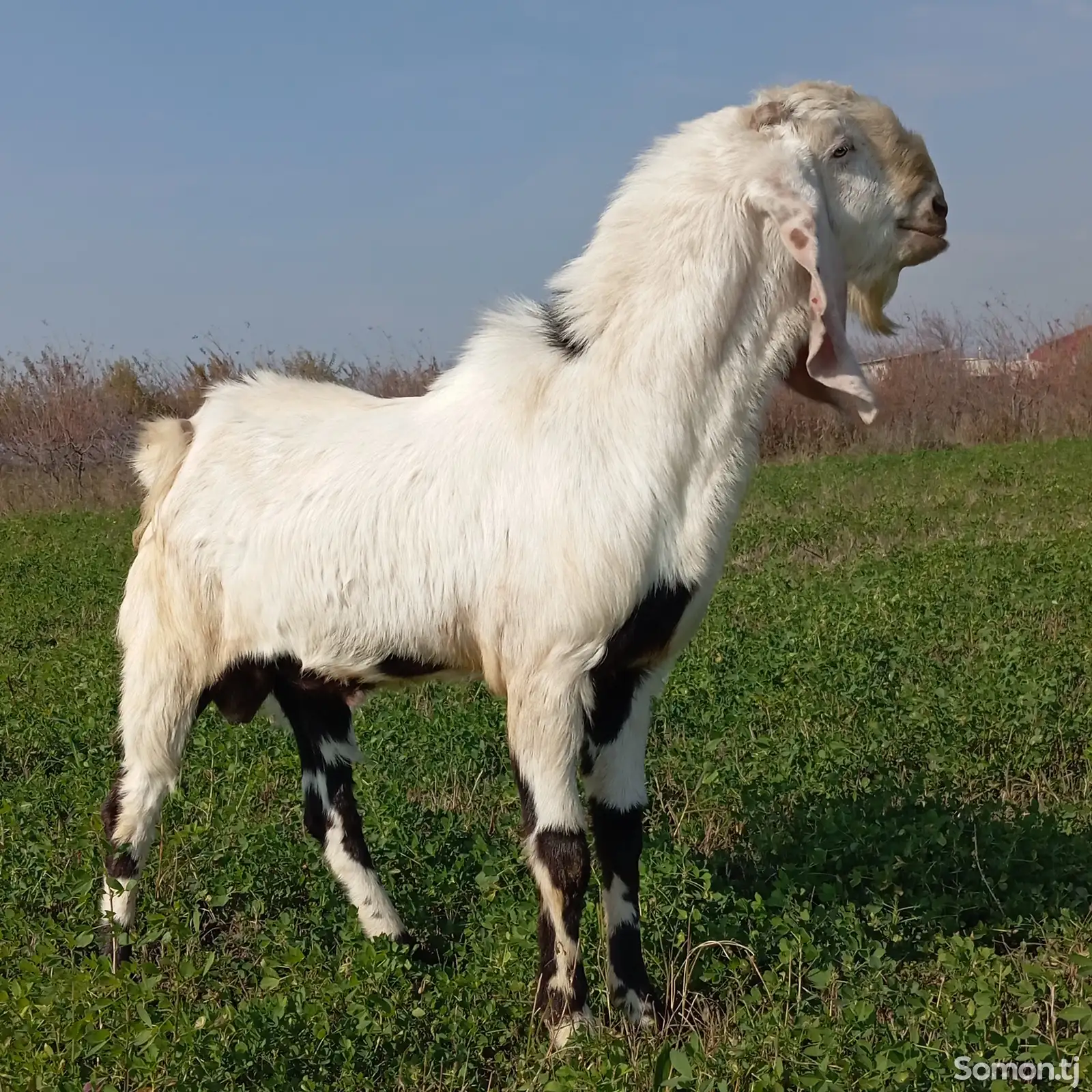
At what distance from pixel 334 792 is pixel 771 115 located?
9.53 feet

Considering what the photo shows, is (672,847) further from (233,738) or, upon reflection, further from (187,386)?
(187,386)

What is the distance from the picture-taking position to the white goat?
3.54 metres

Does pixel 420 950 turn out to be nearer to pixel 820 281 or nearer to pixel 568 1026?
pixel 568 1026

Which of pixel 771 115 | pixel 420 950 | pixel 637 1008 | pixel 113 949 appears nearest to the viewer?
pixel 771 115

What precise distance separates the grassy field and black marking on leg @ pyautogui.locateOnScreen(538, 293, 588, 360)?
1902 millimetres

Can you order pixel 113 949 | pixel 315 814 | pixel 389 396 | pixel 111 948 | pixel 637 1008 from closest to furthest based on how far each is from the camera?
pixel 637 1008 < pixel 113 949 < pixel 111 948 < pixel 315 814 < pixel 389 396

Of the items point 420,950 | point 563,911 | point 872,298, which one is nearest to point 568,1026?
point 563,911

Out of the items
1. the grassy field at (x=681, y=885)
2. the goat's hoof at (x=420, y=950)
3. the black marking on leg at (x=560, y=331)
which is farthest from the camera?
the goat's hoof at (x=420, y=950)

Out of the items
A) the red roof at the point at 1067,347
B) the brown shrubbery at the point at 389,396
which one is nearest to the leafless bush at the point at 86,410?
the brown shrubbery at the point at 389,396

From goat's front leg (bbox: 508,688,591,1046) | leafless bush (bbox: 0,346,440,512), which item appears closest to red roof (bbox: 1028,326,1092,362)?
leafless bush (bbox: 0,346,440,512)

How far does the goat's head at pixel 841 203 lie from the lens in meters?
3.58

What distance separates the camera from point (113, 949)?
4.02m

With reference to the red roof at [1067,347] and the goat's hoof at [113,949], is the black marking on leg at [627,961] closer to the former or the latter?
the goat's hoof at [113,949]

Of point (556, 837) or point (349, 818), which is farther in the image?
point (349, 818)
